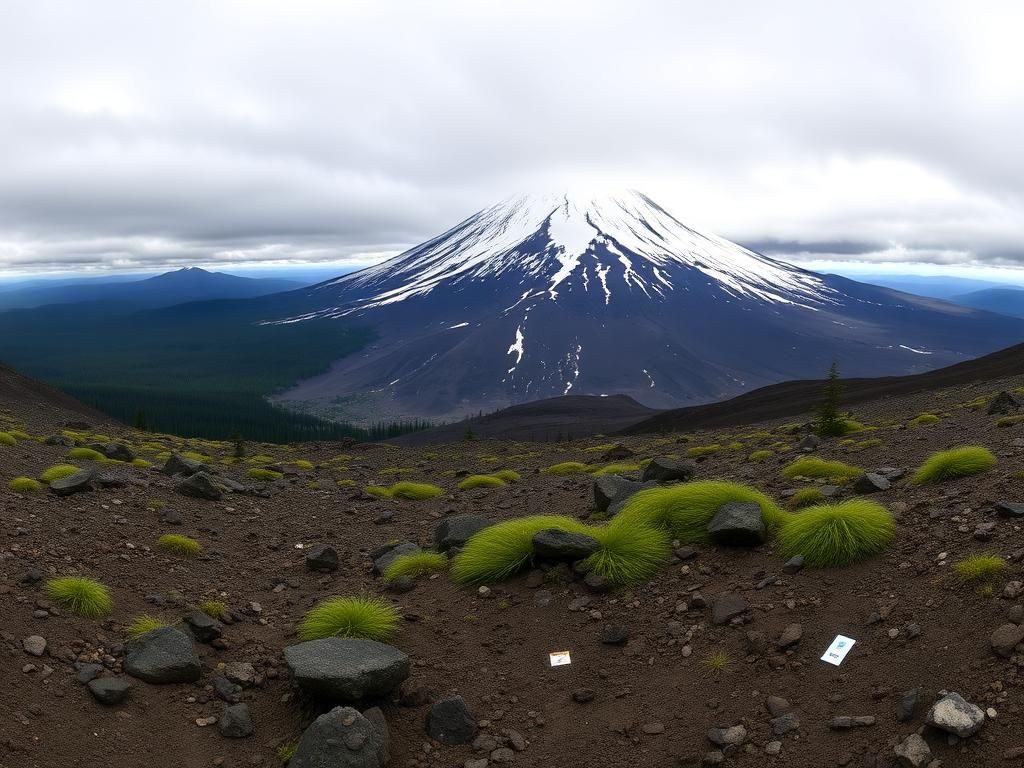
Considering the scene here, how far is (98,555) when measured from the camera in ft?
36.3

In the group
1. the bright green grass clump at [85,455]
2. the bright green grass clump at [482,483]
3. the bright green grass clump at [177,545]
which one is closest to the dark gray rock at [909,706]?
the bright green grass clump at [177,545]

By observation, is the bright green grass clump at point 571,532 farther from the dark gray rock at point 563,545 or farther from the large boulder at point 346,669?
the large boulder at point 346,669

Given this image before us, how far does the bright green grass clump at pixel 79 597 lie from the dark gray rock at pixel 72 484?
20.0ft

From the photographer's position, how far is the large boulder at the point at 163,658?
7648 millimetres

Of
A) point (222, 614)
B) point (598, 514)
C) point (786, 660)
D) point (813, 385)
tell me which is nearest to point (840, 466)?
point (598, 514)

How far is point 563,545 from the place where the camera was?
32.3ft

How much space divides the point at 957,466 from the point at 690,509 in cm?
481

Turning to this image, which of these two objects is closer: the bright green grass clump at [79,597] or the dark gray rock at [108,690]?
the dark gray rock at [108,690]

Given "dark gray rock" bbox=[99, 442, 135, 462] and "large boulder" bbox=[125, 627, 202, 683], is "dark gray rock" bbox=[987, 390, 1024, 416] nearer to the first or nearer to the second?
"large boulder" bbox=[125, 627, 202, 683]

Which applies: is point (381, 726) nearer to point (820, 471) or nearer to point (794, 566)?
point (794, 566)

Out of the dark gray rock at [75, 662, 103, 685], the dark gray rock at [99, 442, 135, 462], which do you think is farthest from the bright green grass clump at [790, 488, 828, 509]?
the dark gray rock at [99, 442, 135, 462]

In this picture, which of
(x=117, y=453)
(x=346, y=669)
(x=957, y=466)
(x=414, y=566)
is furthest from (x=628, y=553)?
(x=117, y=453)

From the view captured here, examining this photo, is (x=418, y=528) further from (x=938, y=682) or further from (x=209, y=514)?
(x=938, y=682)

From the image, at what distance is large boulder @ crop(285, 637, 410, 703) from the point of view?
23.3 feet
